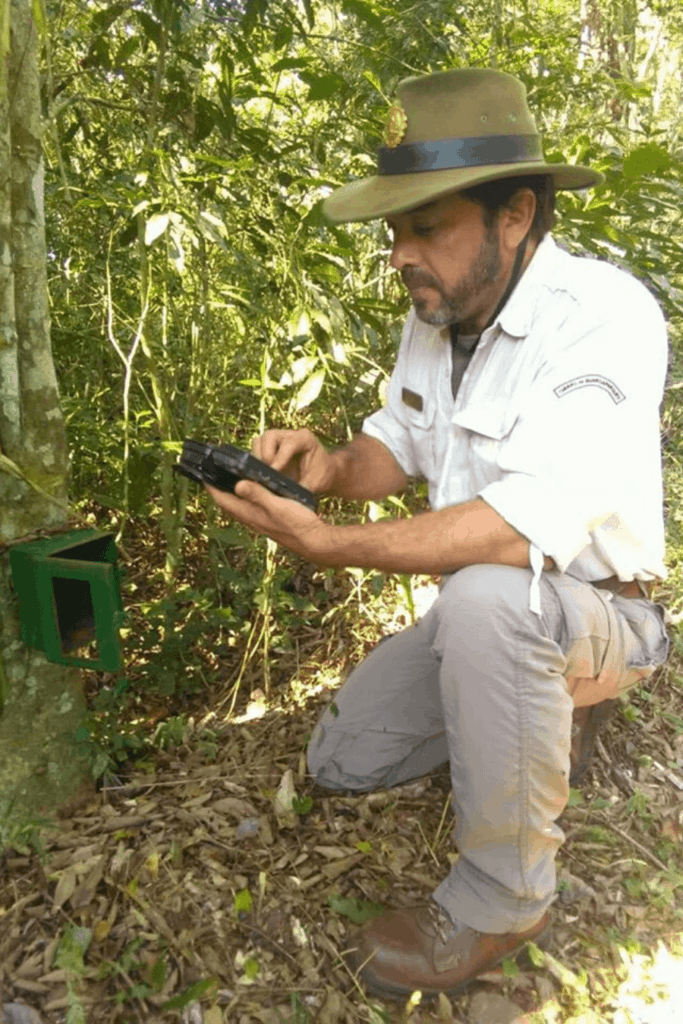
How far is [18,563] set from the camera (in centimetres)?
162

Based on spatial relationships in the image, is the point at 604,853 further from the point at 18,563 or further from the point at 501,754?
the point at 18,563

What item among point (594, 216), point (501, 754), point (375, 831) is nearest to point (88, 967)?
point (375, 831)

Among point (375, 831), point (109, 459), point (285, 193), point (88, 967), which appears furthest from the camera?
point (285, 193)

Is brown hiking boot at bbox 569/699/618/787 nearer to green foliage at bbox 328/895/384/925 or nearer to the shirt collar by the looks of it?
green foliage at bbox 328/895/384/925

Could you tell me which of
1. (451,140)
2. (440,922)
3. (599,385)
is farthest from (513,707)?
(451,140)

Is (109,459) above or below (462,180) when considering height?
below

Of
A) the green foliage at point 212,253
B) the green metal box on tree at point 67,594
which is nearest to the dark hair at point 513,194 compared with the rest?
the green foliage at point 212,253

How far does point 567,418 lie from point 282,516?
57cm

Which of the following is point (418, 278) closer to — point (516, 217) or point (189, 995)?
point (516, 217)

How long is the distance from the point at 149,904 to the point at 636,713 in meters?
1.47

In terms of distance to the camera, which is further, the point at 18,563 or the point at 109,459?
the point at 109,459

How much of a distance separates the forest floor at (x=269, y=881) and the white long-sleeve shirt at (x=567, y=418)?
684mm

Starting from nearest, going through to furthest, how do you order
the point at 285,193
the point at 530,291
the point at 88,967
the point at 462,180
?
the point at 88,967 < the point at 462,180 < the point at 530,291 < the point at 285,193

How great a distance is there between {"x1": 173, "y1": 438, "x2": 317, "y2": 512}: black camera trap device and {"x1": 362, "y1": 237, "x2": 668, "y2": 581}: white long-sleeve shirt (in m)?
0.38
